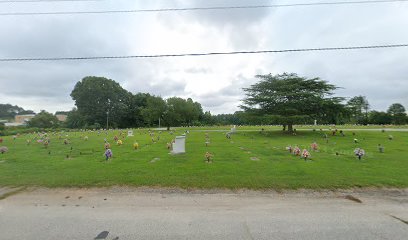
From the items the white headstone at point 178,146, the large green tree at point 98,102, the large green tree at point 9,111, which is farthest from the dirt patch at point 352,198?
the large green tree at point 9,111

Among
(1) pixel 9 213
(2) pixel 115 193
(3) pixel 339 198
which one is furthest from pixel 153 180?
(3) pixel 339 198

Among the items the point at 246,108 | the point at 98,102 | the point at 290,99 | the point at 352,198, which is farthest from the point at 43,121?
the point at 352,198

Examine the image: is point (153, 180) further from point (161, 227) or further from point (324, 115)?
point (324, 115)

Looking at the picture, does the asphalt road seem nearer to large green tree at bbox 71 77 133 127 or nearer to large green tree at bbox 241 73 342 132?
large green tree at bbox 241 73 342 132

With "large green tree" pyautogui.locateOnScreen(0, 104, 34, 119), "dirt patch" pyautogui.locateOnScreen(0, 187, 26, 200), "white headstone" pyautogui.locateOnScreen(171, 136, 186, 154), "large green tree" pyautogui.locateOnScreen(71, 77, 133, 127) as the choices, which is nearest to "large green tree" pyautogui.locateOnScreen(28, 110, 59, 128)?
"large green tree" pyautogui.locateOnScreen(71, 77, 133, 127)

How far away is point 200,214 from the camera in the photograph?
4621 mm

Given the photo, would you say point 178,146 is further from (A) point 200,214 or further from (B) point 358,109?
(B) point 358,109

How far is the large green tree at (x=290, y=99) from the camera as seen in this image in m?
25.2

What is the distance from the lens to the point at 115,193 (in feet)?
19.7

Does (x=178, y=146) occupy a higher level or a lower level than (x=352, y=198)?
→ higher

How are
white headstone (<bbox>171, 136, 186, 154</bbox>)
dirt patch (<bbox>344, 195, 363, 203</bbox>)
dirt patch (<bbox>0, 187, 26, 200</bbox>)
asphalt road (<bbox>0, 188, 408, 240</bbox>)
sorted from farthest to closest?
white headstone (<bbox>171, 136, 186, 154</bbox>) < dirt patch (<bbox>0, 187, 26, 200</bbox>) < dirt patch (<bbox>344, 195, 363, 203</bbox>) < asphalt road (<bbox>0, 188, 408, 240</bbox>)

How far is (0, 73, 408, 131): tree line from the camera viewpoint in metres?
25.7

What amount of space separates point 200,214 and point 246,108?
79.8ft

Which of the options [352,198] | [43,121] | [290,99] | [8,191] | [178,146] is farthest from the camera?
[43,121]
